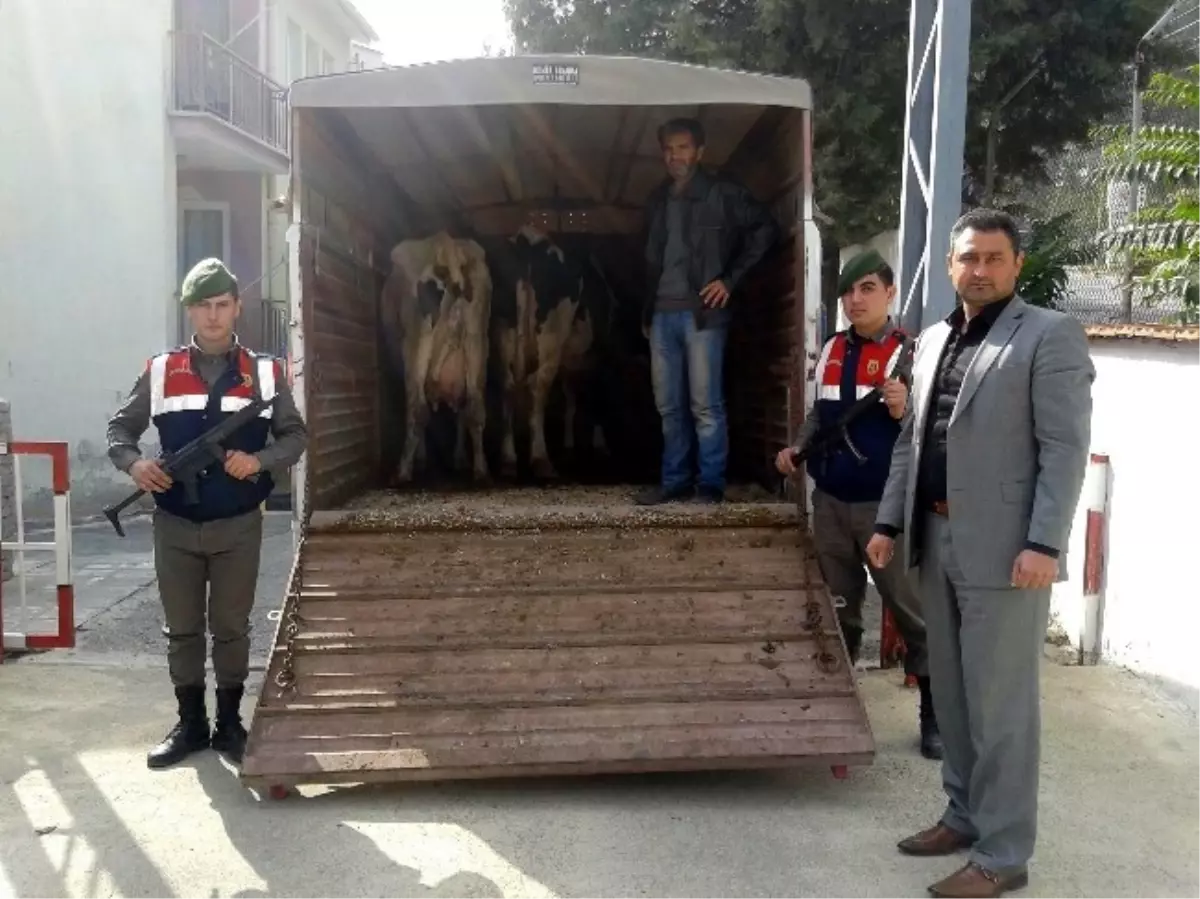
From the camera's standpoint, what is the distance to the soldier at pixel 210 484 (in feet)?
14.5

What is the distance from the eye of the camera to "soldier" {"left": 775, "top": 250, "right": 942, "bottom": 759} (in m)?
4.66

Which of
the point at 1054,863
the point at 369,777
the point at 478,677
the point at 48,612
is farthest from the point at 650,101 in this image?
the point at 48,612

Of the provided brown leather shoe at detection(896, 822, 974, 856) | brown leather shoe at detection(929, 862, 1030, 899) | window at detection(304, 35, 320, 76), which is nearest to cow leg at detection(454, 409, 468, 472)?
brown leather shoe at detection(896, 822, 974, 856)

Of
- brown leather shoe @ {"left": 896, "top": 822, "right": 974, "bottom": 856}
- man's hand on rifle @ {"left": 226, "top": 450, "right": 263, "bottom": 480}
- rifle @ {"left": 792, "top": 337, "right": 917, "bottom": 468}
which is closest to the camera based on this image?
brown leather shoe @ {"left": 896, "top": 822, "right": 974, "bottom": 856}

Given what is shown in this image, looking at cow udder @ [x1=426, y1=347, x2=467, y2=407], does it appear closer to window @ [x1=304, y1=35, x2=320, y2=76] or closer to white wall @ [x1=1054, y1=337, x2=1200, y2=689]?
white wall @ [x1=1054, y1=337, x2=1200, y2=689]

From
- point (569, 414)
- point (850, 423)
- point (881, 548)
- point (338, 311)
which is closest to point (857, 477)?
point (850, 423)

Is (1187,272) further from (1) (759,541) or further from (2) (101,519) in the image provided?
(2) (101,519)

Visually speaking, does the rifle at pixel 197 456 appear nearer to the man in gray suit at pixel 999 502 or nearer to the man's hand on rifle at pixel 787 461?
the man's hand on rifle at pixel 787 461

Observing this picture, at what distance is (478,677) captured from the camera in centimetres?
439

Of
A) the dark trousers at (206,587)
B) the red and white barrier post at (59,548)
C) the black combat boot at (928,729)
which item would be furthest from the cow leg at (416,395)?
the black combat boot at (928,729)

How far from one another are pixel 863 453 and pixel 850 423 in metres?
0.14

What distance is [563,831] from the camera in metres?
3.96

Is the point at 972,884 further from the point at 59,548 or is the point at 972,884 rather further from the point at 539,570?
the point at 59,548

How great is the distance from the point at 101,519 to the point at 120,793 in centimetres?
790
